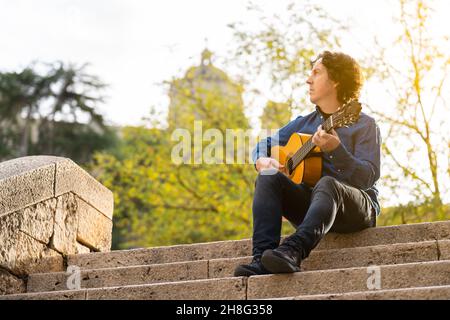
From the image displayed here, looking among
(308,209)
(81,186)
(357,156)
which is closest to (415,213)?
(81,186)

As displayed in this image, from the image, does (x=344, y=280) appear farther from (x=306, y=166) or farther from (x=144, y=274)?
(x=144, y=274)

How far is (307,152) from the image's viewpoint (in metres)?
4.20

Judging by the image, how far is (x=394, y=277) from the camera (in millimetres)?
3312

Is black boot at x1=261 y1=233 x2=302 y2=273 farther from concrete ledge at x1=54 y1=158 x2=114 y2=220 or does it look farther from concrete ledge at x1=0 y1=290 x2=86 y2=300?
concrete ledge at x1=54 y1=158 x2=114 y2=220

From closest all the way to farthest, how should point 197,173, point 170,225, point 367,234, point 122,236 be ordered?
point 367,234 → point 197,173 → point 170,225 → point 122,236

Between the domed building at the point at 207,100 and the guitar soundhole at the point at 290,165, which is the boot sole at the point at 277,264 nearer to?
the guitar soundhole at the point at 290,165

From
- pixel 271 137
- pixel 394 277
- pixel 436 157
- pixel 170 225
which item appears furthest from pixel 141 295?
pixel 170 225

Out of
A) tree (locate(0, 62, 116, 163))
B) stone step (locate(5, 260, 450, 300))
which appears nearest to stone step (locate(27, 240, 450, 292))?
stone step (locate(5, 260, 450, 300))

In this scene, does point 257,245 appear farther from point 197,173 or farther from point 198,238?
point 198,238

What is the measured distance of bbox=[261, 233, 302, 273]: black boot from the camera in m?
3.45

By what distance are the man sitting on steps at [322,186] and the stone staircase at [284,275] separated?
11 cm

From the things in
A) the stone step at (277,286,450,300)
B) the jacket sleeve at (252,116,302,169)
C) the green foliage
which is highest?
the green foliage

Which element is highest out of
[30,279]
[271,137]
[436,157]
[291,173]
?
[436,157]
